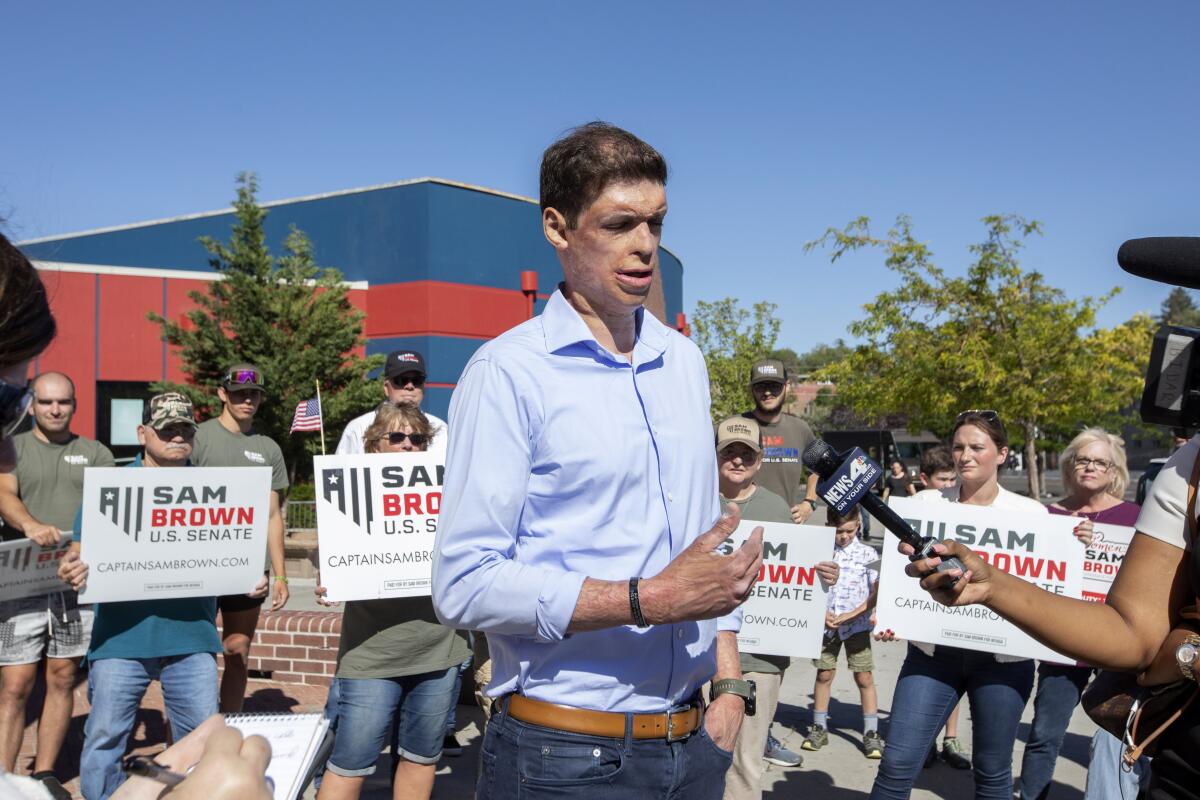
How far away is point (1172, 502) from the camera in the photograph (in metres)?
2.13

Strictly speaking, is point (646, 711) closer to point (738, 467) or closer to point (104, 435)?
point (738, 467)

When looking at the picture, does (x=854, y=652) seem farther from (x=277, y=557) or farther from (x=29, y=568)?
(x=29, y=568)

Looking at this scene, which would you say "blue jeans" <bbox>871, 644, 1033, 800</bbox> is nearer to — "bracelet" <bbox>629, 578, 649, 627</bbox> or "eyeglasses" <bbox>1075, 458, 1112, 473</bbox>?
"eyeglasses" <bbox>1075, 458, 1112, 473</bbox>

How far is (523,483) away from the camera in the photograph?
6.95 feet

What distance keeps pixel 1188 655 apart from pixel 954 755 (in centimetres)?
458

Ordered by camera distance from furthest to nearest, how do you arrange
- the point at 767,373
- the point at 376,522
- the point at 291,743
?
the point at 767,373
the point at 376,522
the point at 291,743

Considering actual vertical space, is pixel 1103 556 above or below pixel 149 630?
above

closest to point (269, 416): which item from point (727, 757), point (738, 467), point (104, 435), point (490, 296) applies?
point (104, 435)

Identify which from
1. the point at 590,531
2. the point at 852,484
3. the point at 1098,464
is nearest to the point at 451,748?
the point at 1098,464

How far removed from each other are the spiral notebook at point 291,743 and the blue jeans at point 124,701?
2774 mm

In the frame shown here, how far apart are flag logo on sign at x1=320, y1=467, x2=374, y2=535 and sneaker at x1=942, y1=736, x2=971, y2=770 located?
3.99 m

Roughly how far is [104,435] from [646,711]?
84.6ft

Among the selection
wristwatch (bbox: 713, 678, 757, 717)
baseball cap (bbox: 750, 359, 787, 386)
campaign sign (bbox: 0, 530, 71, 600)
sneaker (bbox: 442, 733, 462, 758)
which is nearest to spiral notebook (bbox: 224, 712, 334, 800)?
wristwatch (bbox: 713, 678, 757, 717)

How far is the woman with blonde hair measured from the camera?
470cm
